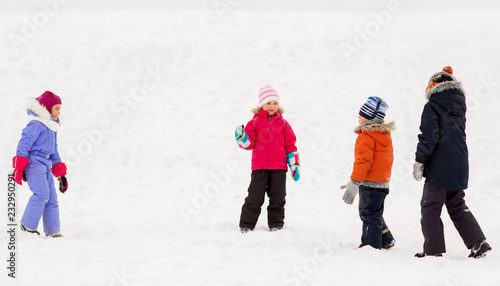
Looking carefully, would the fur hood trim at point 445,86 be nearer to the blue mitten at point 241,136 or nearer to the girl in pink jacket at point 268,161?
the girl in pink jacket at point 268,161

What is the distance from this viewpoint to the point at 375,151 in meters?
5.61

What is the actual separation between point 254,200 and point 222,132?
4130 mm

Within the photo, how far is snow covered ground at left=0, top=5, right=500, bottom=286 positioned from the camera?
16.3ft

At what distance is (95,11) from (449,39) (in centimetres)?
1207

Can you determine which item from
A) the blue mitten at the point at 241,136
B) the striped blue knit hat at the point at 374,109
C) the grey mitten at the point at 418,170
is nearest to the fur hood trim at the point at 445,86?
the striped blue knit hat at the point at 374,109

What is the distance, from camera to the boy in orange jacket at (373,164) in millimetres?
5523

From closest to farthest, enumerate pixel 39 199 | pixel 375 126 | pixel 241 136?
pixel 375 126 → pixel 39 199 → pixel 241 136

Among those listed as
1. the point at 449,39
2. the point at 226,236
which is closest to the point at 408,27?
the point at 449,39

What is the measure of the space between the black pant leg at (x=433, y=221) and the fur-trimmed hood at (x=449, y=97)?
0.91m

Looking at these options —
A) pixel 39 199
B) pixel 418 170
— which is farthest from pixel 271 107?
pixel 39 199

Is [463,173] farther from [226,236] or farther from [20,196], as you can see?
[20,196]

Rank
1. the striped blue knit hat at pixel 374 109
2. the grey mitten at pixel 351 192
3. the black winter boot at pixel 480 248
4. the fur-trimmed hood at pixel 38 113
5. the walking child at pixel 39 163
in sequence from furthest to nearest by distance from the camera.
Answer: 1. the fur-trimmed hood at pixel 38 113
2. the walking child at pixel 39 163
3. the striped blue knit hat at pixel 374 109
4. the grey mitten at pixel 351 192
5. the black winter boot at pixel 480 248

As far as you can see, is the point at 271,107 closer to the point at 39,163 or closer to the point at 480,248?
the point at 480,248

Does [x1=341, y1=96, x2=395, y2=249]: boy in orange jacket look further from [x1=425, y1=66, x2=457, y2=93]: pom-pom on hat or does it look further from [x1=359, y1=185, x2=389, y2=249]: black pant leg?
[x1=425, y1=66, x2=457, y2=93]: pom-pom on hat
